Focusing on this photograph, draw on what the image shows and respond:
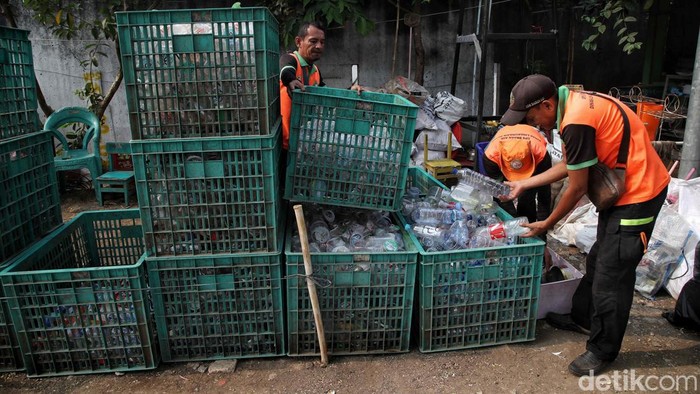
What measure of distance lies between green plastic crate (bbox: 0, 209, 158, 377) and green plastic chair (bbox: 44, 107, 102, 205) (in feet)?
13.8

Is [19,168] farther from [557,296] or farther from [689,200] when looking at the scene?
[689,200]

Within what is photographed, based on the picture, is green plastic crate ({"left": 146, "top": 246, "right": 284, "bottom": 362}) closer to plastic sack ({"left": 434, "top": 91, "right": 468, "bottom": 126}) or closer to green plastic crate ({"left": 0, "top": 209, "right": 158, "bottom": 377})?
green plastic crate ({"left": 0, "top": 209, "right": 158, "bottom": 377})

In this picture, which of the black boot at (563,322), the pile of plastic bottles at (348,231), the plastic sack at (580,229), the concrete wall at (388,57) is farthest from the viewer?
the concrete wall at (388,57)

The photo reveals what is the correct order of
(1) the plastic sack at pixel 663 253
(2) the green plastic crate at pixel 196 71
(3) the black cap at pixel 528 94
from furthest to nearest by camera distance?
1. (1) the plastic sack at pixel 663 253
2. (3) the black cap at pixel 528 94
3. (2) the green plastic crate at pixel 196 71

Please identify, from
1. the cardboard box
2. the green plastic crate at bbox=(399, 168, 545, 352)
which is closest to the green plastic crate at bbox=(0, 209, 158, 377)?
the green plastic crate at bbox=(399, 168, 545, 352)

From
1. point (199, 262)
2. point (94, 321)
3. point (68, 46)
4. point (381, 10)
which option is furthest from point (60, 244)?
point (381, 10)

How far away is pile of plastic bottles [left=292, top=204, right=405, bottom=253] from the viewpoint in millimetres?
3664

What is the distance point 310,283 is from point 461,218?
4.73 feet

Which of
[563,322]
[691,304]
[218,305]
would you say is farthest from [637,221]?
[218,305]

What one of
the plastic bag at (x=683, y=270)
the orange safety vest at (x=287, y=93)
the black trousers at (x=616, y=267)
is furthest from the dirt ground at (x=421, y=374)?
the orange safety vest at (x=287, y=93)

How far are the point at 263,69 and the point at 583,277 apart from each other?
288 centimetres

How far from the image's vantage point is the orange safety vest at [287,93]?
4.09m

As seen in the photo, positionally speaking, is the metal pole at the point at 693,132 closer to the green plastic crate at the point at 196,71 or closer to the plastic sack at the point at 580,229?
the plastic sack at the point at 580,229

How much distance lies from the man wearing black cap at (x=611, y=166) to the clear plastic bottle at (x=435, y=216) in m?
0.74
